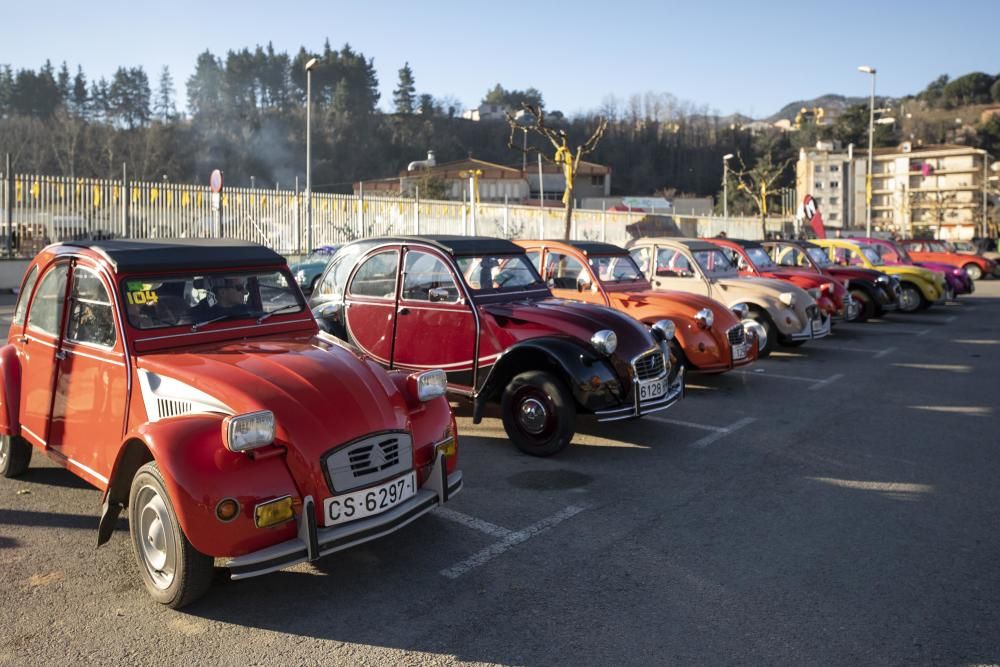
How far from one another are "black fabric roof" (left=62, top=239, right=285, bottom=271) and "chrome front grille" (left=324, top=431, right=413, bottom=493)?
1900 millimetres

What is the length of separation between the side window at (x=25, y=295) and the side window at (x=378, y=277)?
10.1ft

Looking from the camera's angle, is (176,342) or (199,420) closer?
(199,420)

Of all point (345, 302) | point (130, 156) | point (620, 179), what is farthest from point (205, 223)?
point (620, 179)

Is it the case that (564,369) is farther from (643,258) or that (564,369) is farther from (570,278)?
(643,258)

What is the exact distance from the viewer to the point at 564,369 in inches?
274

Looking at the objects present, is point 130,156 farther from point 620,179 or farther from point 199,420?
point 199,420

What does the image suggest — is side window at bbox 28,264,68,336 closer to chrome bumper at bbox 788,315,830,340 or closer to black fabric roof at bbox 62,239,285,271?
black fabric roof at bbox 62,239,285,271

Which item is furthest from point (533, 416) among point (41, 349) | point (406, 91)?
point (406, 91)

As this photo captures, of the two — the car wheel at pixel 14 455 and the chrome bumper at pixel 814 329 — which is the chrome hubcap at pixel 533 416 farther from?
the chrome bumper at pixel 814 329

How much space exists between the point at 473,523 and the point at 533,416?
1.78 m

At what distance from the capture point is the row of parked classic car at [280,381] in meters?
4.10

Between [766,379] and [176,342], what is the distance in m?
8.04

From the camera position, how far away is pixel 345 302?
8570 millimetres

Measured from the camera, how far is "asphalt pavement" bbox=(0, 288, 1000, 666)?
3828mm
